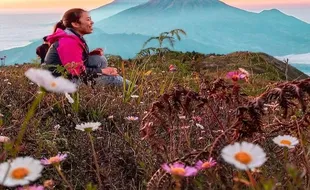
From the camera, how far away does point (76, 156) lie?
11.0 feet

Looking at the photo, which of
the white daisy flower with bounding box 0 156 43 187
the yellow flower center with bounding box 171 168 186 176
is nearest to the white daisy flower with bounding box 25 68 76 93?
the white daisy flower with bounding box 0 156 43 187

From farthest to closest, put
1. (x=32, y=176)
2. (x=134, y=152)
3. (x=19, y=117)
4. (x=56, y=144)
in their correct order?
(x=19, y=117) < (x=56, y=144) < (x=134, y=152) < (x=32, y=176)

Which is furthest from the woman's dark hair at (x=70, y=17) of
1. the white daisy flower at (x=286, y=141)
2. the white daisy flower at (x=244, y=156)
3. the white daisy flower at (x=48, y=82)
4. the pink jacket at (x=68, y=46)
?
the white daisy flower at (x=244, y=156)

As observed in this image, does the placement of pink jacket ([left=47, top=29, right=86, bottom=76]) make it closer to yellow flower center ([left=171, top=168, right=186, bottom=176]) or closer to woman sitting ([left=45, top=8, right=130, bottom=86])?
woman sitting ([left=45, top=8, right=130, bottom=86])

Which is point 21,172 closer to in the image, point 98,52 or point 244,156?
point 244,156

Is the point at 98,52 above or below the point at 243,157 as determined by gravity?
below

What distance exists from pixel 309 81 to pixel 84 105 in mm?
2732

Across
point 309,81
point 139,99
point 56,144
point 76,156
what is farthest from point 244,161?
point 139,99

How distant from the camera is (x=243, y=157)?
1.44m

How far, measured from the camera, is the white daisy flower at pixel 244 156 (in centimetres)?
140

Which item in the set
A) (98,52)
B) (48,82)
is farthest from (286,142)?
(98,52)

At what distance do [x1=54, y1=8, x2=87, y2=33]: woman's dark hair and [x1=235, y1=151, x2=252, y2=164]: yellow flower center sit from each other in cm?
643

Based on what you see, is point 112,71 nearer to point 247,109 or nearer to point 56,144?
point 56,144

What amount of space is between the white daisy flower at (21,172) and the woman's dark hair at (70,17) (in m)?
6.16
